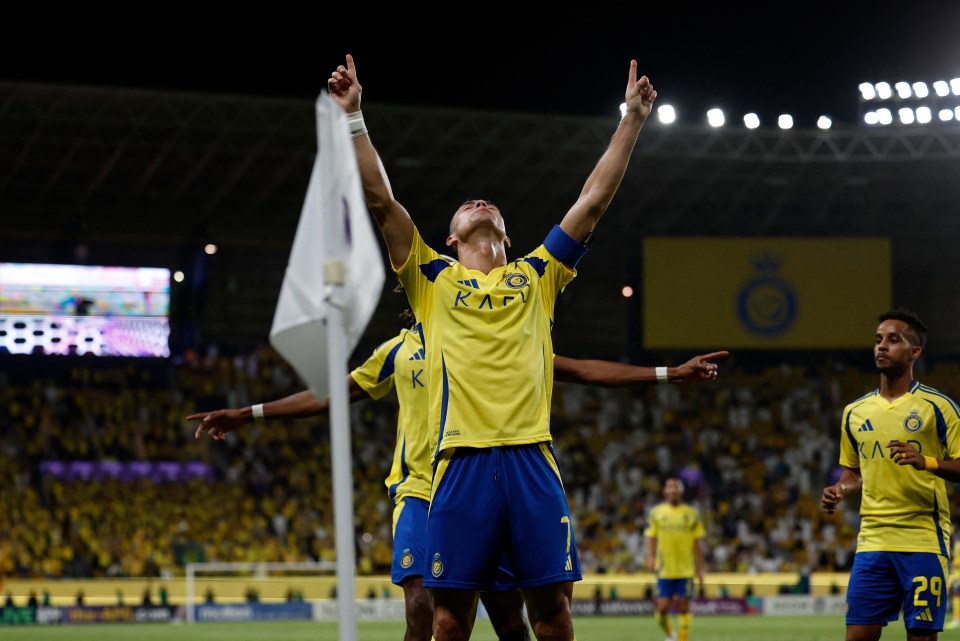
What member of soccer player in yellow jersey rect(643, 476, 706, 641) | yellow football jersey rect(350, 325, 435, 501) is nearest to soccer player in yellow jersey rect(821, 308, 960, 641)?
yellow football jersey rect(350, 325, 435, 501)

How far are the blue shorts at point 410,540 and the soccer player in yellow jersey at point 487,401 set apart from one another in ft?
6.36

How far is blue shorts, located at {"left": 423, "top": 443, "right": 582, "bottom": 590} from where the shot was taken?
5355 millimetres

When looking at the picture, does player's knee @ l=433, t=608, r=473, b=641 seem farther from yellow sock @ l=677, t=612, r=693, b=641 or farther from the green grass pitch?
the green grass pitch

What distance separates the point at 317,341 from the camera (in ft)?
15.1

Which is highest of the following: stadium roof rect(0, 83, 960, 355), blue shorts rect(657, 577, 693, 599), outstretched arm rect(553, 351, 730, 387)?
stadium roof rect(0, 83, 960, 355)

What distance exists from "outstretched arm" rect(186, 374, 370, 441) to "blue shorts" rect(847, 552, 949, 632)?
3170 mm

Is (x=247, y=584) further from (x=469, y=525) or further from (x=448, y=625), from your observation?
(x=469, y=525)

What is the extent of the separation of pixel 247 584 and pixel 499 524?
22.2 metres

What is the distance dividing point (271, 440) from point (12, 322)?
23.7ft

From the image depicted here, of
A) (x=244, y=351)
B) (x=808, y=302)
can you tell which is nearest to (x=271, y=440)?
(x=244, y=351)

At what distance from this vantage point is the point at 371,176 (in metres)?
5.58

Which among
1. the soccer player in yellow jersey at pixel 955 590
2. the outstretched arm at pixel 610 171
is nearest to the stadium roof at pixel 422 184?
the soccer player in yellow jersey at pixel 955 590

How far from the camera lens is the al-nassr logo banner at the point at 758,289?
118 ft

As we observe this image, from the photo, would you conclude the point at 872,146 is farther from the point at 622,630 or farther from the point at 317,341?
the point at 317,341
